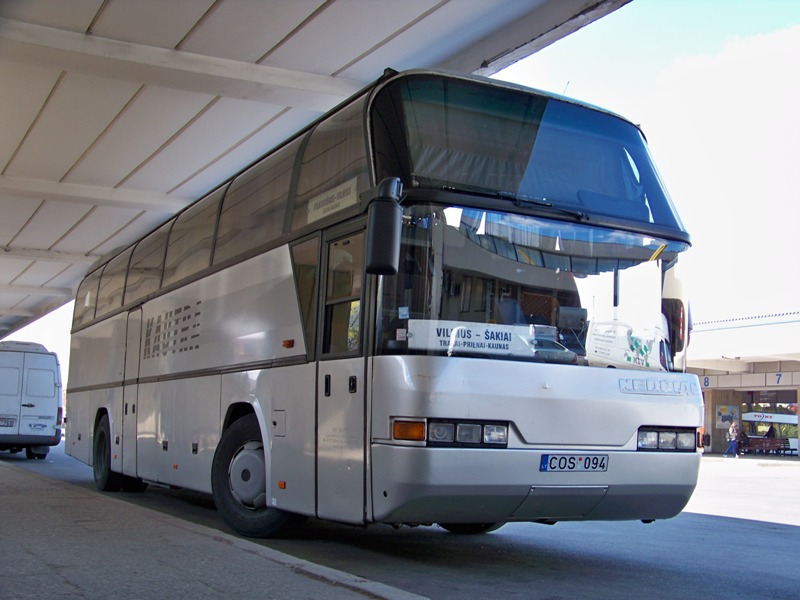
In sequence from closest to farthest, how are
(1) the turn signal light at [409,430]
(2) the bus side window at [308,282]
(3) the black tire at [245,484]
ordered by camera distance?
(1) the turn signal light at [409,430] < (2) the bus side window at [308,282] < (3) the black tire at [245,484]

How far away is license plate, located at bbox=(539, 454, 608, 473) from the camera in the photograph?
634cm

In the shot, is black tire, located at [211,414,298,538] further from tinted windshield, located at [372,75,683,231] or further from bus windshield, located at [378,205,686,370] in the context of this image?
tinted windshield, located at [372,75,683,231]

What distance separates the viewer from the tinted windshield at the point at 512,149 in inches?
258

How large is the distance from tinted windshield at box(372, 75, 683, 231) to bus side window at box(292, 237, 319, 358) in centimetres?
118

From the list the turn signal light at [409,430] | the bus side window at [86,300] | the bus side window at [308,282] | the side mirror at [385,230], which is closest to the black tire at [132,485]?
the bus side window at [86,300]

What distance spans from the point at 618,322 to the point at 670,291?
63cm

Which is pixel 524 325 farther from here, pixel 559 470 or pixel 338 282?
pixel 338 282

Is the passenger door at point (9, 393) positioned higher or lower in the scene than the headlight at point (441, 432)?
higher

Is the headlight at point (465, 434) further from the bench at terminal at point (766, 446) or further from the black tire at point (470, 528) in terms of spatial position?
the bench at terminal at point (766, 446)

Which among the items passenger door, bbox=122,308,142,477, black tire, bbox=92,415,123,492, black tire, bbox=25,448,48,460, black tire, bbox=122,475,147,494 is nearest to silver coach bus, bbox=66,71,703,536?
passenger door, bbox=122,308,142,477

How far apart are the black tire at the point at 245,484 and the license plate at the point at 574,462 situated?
2.57 metres

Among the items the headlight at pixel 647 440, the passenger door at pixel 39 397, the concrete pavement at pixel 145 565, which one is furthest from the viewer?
the passenger door at pixel 39 397

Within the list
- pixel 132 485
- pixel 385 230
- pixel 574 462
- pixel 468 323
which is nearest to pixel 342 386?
pixel 468 323

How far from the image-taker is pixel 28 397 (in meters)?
23.3
